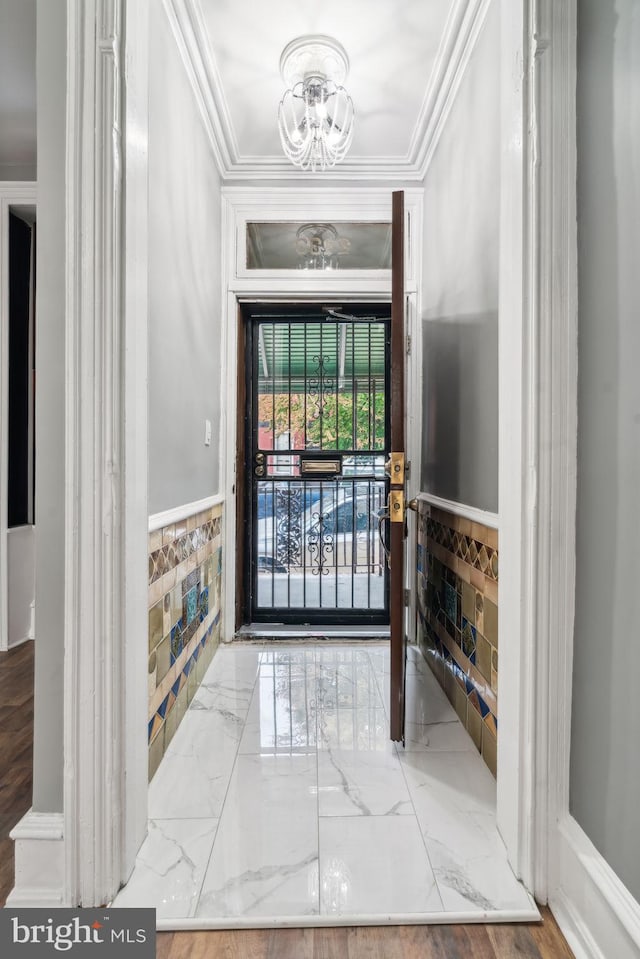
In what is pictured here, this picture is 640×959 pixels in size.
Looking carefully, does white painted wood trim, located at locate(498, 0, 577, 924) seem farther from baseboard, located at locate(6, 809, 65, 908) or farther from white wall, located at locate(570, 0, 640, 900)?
baseboard, located at locate(6, 809, 65, 908)

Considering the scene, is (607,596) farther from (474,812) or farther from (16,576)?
(16,576)

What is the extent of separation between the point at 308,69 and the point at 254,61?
9.8 inches

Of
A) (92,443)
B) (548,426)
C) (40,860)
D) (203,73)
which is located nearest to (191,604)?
(40,860)

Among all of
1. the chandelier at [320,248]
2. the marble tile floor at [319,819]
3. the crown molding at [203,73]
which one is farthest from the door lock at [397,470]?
the crown molding at [203,73]

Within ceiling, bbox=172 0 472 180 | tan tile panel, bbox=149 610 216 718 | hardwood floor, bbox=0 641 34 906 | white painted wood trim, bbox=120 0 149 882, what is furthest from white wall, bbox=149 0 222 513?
hardwood floor, bbox=0 641 34 906

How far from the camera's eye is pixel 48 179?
1.15 metres

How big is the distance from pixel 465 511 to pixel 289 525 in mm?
1522

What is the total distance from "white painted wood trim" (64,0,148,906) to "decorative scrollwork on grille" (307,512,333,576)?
84.9 inches

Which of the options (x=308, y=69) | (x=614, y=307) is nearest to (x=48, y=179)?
(x=614, y=307)

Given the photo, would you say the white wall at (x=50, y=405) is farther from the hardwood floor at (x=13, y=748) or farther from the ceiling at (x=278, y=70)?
the ceiling at (x=278, y=70)

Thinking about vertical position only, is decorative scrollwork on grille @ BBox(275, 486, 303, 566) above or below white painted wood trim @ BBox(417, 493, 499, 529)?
below

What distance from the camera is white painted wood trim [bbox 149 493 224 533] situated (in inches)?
64.7

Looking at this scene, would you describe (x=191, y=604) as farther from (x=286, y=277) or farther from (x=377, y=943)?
(x=286, y=277)

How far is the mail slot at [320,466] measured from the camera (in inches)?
127
